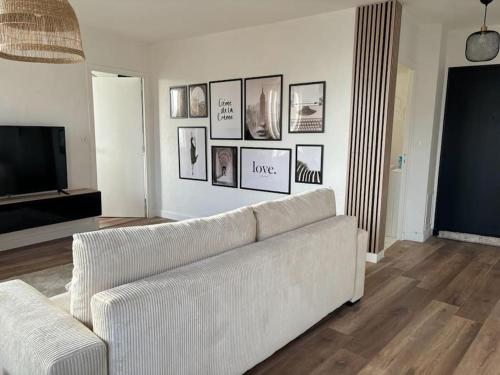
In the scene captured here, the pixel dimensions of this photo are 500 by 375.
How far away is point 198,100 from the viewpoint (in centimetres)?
508

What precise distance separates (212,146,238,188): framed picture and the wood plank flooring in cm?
207

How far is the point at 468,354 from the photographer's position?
2.27 meters

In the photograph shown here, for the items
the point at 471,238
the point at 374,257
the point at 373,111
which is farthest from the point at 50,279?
the point at 471,238

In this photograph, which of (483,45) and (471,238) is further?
(471,238)

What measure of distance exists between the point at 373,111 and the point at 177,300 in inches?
113

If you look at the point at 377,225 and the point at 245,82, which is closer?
the point at 377,225

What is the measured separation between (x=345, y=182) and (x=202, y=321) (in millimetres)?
2702

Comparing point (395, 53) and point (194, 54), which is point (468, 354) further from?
point (194, 54)

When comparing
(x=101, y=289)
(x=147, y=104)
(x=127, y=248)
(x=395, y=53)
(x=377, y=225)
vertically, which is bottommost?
(x=377, y=225)

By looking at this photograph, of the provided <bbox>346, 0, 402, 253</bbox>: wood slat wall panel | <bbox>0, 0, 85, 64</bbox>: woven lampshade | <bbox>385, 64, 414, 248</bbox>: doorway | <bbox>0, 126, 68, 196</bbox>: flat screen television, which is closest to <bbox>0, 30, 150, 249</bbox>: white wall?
<bbox>0, 126, 68, 196</bbox>: flat screen television

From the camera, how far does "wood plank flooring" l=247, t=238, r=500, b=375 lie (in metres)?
2.14

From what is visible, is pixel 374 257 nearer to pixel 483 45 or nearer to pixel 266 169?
pixel 266 169

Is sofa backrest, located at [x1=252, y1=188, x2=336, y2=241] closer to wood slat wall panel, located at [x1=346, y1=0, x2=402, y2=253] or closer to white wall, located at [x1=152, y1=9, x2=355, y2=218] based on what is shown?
wood slat wall panel, located at [x1=346, y1=0, x2=402, y2=253]

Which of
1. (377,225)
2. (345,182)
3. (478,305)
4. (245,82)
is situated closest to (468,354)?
(478,305)
